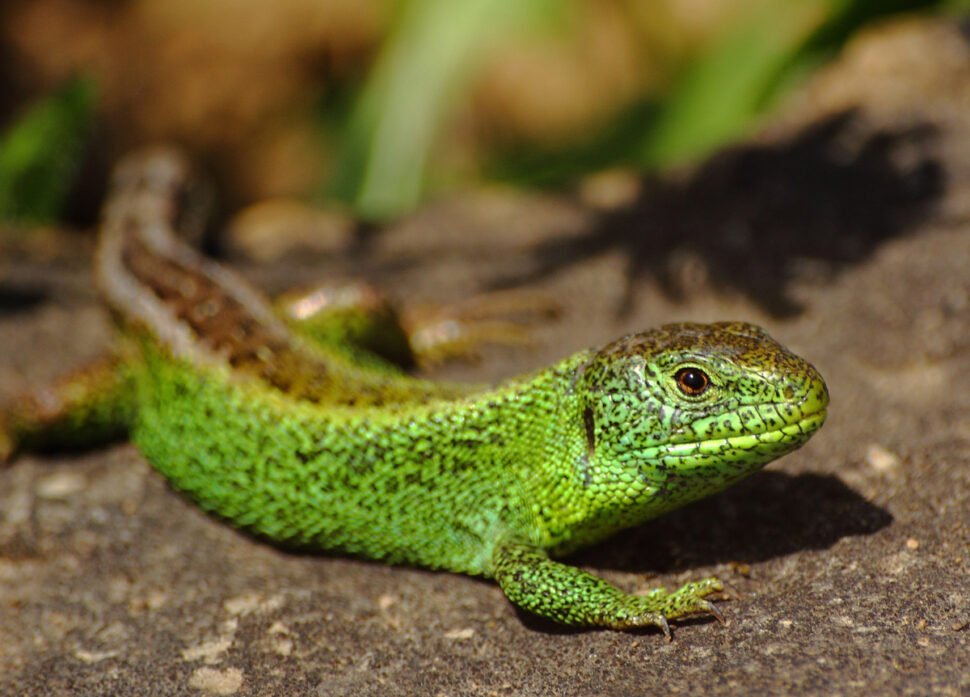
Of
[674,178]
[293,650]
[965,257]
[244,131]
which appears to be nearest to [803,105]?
[674,178]

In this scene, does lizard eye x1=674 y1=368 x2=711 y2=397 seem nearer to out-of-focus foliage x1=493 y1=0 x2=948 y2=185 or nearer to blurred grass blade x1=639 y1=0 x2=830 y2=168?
out-of-focus foliage x1=493 y1=0 x2=948 y2=185

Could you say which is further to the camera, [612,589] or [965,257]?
[965,257]

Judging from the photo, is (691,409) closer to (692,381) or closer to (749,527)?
(692,381)

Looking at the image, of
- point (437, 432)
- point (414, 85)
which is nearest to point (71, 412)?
point (437, 432)

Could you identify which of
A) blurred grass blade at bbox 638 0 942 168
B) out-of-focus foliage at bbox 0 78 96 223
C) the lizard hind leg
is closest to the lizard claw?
the lizard hind leg

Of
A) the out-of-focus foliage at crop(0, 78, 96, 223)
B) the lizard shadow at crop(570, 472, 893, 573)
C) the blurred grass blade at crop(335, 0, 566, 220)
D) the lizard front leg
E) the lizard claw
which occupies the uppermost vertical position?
the blurred grass blade at crop(335, 0, 566, 220)

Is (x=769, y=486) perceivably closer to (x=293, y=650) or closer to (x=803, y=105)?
(x=293, y=650)
